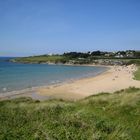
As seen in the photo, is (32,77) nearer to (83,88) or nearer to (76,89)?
(83,88)

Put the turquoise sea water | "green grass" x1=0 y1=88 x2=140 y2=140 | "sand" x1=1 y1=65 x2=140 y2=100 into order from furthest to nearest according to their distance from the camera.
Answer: the turquoise sea water → "sand" x1=1 y1=65 x2=140 y2=100 → "green grass" x1=0 y1=88 x2=140 y2=140

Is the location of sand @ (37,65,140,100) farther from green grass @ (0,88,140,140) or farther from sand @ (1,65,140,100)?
Answer: green grass @ (0,88,140,140)

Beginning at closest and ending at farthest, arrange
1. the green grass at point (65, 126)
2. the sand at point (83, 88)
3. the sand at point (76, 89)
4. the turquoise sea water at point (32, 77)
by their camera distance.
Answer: the green grass at point (65, 126), the sand at point (76, 89), the sand at point (83, 88), the turquoise sea water at point (32, 77)

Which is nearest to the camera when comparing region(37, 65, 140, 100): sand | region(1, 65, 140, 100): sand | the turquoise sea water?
region(1, 65, 140, 100): sand

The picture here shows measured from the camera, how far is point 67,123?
998 centimetres

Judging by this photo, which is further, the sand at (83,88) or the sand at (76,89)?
the sand at (83,88)

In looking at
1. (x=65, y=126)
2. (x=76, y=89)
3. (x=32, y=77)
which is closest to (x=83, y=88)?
(x=76, y=89)

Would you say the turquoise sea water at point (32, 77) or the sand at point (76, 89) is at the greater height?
the sand at point (76, 89)

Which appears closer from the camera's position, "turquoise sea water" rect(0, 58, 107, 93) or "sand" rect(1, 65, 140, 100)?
"sand" rect(1, 65, 140, 100)

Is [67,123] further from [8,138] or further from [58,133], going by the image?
[8,138]

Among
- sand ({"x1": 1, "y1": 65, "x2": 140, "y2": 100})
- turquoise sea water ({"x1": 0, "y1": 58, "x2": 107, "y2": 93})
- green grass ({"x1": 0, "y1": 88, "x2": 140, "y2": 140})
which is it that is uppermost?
green grass ({"x1": 0, "y1": 88, "x2": 140, "y2": 140})

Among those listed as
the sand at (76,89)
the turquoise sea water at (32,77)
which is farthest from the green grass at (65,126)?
the turquoise sea water at (32,77)

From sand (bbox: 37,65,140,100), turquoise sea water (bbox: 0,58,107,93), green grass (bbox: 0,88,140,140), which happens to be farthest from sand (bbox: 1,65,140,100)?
green grass (bbox: 0,88,140,140)

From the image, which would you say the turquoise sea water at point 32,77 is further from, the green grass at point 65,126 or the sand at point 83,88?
the green grass at point 65,126
